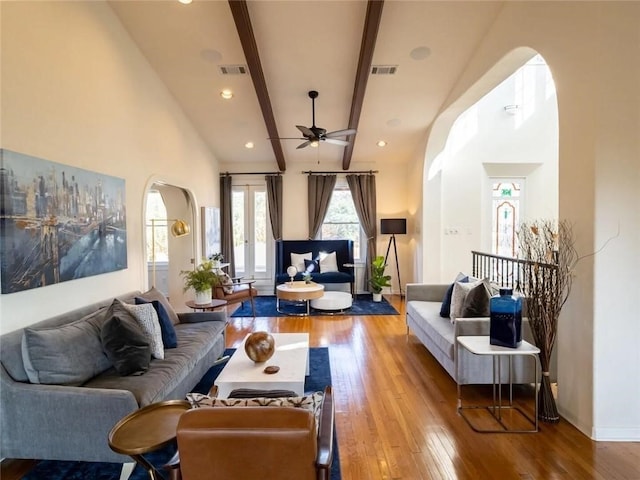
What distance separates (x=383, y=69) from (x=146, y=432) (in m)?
4.52

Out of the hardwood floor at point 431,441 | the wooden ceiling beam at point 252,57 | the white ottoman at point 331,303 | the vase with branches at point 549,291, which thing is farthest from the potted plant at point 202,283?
the vase with branches at point 549,291

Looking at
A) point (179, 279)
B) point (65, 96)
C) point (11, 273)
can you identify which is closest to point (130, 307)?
point (11, 273)

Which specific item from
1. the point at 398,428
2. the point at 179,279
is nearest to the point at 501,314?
the point at 398,428

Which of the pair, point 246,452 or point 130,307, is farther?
point 130,307

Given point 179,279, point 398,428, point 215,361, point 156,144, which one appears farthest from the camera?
point 179,279

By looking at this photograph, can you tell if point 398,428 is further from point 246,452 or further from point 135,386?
point 135,386

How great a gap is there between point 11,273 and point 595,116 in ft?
13.2

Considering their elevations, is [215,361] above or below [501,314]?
below

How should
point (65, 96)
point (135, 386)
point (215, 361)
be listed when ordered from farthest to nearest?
point (215, 361) < point (65, 96) < point (135, 386)

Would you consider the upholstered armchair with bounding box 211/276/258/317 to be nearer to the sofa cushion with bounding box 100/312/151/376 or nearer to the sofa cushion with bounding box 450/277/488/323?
the sofa cushion with bounding box 100/312/151/376

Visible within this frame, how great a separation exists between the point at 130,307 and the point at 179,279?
2.90 meters

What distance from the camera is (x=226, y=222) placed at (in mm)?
7242

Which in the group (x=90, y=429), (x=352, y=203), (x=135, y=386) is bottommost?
(x=90, y=429)

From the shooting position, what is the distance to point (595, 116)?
7.45 ft
